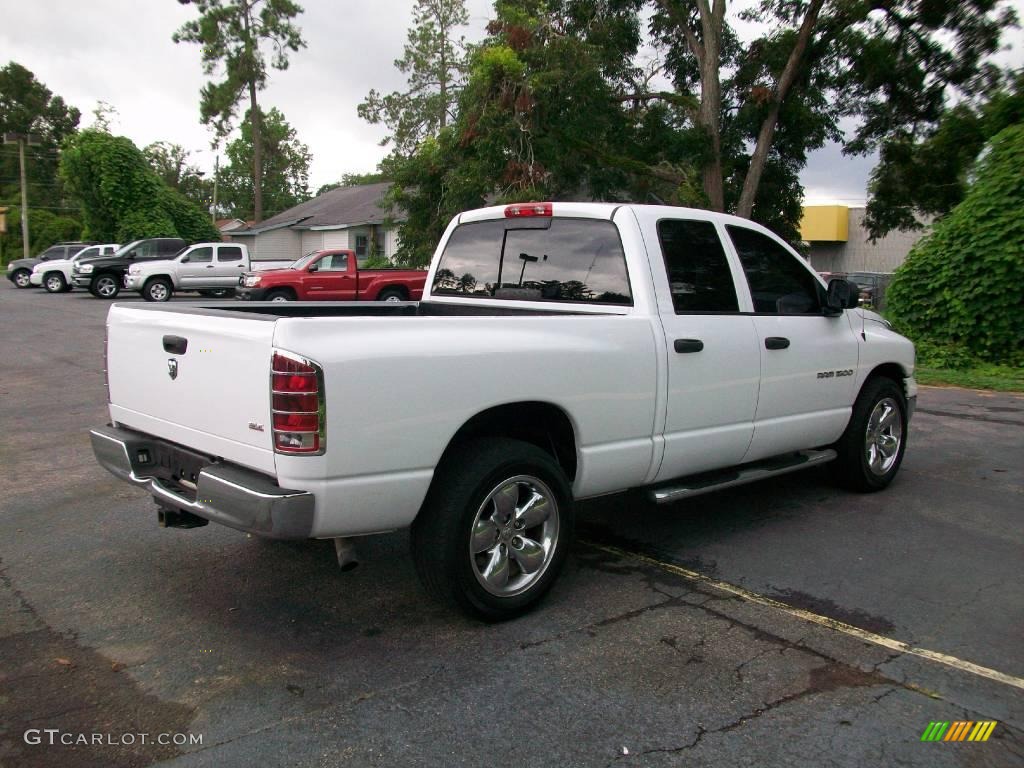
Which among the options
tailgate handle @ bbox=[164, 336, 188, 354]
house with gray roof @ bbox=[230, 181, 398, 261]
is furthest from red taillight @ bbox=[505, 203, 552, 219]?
house with gray roof @ bbox=[230, 181, 398, 261]

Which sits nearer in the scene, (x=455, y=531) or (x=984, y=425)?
(x=455, y=531)

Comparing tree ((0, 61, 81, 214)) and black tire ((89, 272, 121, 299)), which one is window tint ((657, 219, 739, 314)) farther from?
tree ((0, 61, 81, 214))

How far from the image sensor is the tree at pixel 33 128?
7550 centimetres

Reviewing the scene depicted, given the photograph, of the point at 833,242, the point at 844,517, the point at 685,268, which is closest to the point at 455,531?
the point at 685,268

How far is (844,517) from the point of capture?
19.1ft

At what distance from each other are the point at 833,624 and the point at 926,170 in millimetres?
20479

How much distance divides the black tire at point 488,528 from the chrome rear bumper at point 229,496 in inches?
23.5

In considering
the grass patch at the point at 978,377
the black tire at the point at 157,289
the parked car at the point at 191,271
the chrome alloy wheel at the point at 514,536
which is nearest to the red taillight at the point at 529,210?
the chrome alloy wheel at the point at 514,536

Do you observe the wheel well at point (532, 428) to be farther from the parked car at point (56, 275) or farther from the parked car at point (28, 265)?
the parked car at point (28, 265)

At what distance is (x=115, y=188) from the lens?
38844mm

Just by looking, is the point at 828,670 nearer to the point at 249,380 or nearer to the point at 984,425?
the point at 249,380

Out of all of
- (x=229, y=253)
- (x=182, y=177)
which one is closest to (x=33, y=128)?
(x=182, y=177)

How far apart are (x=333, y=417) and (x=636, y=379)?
1.69 meters

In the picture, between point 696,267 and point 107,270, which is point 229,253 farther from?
point 696,267
